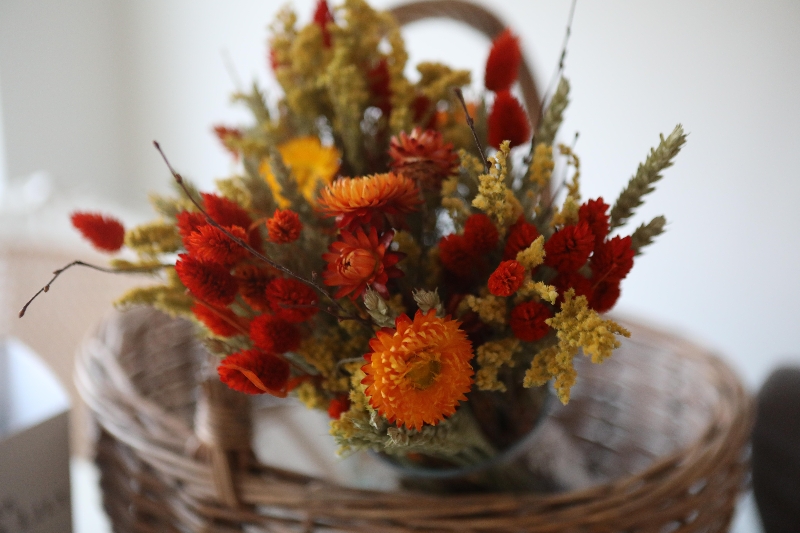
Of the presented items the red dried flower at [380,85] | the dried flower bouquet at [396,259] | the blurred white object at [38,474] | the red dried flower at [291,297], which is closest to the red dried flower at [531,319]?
the dried flower bouquet at [396,259]

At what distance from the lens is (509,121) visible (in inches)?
15.0

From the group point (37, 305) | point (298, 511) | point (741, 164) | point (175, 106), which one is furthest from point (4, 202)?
point (741, 164)

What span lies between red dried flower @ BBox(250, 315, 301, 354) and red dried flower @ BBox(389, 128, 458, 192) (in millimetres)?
109

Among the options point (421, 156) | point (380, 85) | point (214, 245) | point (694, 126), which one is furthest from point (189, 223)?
point (694, 126)

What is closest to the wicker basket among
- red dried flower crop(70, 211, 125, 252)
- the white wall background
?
red dried flower crop(70, 211, 125, 252)

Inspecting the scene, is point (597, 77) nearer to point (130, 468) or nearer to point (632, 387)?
point (632, 387)

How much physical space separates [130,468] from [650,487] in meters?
0.39

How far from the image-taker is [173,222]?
41cm

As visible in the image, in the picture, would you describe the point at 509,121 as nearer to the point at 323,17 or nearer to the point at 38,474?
the point at 323,17

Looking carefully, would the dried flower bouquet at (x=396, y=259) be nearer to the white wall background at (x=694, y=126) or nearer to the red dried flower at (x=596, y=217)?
the red dried flower at (x=596, y=217)

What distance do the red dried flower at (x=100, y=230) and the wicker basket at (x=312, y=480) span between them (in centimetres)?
11

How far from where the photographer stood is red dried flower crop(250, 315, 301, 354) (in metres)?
0.32

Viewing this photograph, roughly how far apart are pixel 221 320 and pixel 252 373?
63 millimetres

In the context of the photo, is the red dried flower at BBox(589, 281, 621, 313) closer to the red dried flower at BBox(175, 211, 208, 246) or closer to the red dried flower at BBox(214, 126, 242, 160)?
the red dried flower at BBox(175, 211, 208, 246)
